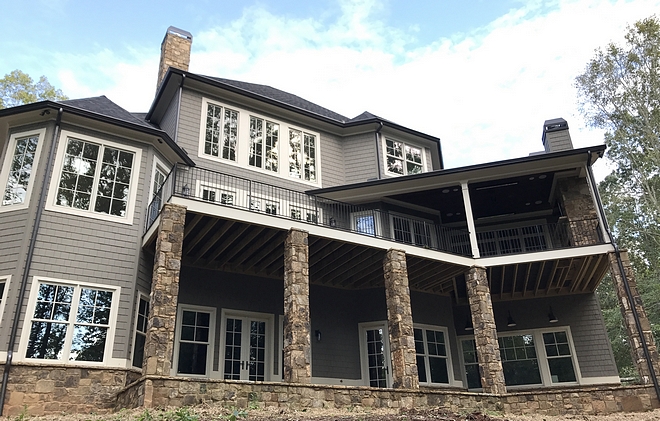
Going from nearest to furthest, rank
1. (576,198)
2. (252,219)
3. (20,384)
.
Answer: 1. (20,384)
2. (252,219)
3. (576,198)

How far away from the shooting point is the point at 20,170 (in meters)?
10.6

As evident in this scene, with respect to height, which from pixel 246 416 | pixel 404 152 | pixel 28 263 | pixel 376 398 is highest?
pixel 404 152

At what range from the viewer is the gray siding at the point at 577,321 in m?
14.3

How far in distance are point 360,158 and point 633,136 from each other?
16.4 meters

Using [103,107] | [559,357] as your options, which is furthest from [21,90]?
[559,357]

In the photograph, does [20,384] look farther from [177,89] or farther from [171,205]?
[177,89]

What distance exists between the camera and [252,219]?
1036 cm

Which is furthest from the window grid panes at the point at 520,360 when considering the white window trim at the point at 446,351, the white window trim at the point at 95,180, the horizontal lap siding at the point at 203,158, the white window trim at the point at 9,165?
the white window trim at the point at 9,165

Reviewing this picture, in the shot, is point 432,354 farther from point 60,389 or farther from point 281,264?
point 60,389

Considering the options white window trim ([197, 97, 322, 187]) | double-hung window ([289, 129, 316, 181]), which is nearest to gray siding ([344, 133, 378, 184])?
white window trim ([197, 97, 322, 187])

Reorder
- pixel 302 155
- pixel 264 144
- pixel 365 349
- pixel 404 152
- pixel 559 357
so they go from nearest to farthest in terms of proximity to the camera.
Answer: pixel 365 349, pixel 264 144, pixel 559 357, pixel 302 155, pixel 404 152

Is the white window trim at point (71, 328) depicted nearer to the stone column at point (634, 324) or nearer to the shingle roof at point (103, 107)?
the shingle roof at point (103, 107)

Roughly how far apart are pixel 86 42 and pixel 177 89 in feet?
14.9

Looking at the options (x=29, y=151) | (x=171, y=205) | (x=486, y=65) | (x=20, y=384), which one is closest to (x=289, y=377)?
(x=171, y=205)
